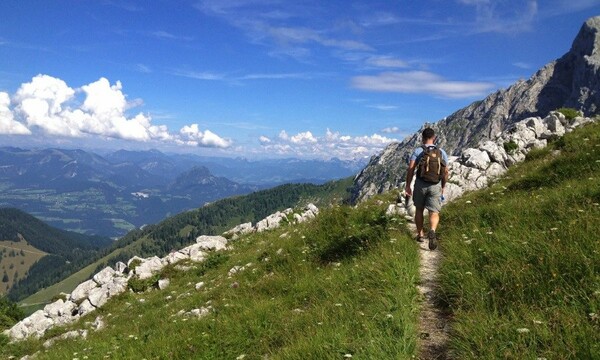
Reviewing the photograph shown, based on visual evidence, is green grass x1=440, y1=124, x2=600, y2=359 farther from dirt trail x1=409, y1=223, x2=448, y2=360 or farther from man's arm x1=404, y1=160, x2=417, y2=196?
man's arm x1=404, y1=160, x2=417, y2=196

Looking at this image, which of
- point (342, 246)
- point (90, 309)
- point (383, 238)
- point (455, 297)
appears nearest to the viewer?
point (455, 297)

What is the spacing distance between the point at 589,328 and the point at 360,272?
16.9 feet

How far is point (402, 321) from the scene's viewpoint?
21.3 feet

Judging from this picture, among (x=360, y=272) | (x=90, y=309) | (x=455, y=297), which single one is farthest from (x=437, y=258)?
(x=90, y=309)

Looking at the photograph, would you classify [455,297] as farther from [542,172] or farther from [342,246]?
[542,172]

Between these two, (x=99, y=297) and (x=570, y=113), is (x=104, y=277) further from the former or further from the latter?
(x=570, y=113)

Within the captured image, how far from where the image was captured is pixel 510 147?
2772cm

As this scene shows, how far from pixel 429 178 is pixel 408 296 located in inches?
233

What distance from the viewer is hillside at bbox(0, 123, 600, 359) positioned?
5395 millimetres

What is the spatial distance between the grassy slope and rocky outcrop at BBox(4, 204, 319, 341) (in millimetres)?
10546

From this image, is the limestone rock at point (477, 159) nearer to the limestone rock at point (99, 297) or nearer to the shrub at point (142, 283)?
the shrub at point (142, 283)

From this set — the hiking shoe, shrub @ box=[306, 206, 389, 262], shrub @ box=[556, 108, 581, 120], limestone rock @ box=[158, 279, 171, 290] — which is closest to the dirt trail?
the hiking shoe

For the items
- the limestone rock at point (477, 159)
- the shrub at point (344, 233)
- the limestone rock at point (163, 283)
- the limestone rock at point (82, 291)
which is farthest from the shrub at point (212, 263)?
the limestone rock at point (477, 159)

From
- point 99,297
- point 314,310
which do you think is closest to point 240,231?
point 99,297
